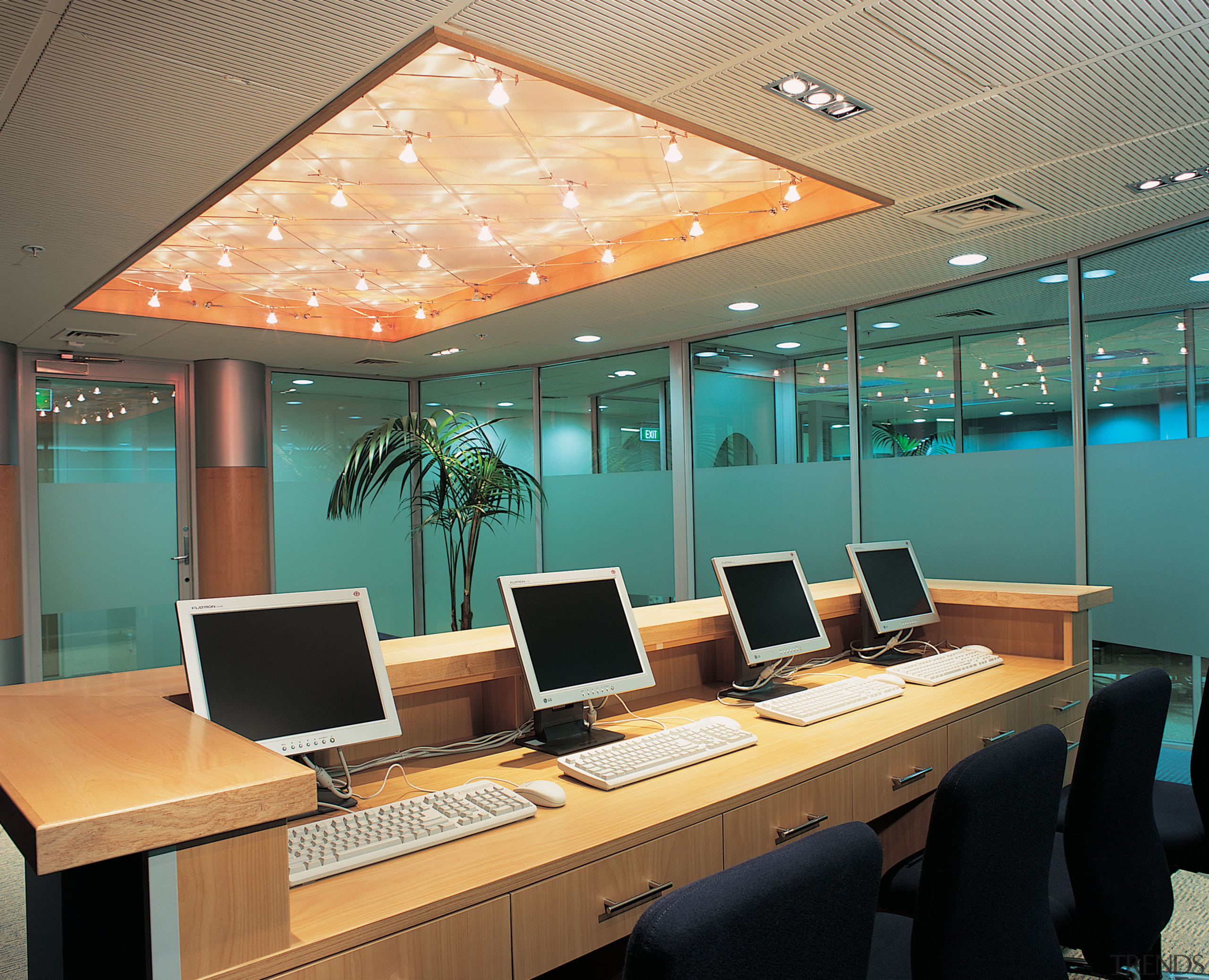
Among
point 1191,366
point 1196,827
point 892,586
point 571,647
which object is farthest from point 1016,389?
point 571,647

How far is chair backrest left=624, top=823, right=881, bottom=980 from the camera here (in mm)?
848

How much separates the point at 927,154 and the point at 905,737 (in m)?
1.98

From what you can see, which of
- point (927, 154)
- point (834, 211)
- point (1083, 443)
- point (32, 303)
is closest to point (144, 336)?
point (32, 303)

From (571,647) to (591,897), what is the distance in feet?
2.59

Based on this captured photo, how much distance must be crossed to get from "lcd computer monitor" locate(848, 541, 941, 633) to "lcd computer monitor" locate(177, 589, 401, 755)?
2.01 m

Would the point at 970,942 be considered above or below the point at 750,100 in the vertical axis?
below

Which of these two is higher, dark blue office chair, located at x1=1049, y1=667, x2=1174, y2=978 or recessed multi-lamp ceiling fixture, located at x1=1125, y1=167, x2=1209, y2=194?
recessed multi-lamp ceiling fixture, located at x1=1125, y1=167, x2=1209, y2=194

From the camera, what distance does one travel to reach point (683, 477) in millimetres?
6426

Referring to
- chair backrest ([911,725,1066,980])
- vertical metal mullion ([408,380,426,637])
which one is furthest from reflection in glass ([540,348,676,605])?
chair backrest ([911,725,1066,980])

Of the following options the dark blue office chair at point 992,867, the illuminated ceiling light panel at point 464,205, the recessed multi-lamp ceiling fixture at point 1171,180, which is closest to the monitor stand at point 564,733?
the dark blue office chair at point 992,867

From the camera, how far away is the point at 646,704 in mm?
2678

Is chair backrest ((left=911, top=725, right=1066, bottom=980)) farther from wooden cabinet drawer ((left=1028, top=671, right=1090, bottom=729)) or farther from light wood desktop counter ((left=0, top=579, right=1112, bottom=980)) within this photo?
wooden cabinet drawer ((left=1028, top=671, right=1090, bottom=729))

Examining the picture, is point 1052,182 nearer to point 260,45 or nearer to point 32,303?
point 260,45

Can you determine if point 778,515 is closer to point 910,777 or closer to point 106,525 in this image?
point 910,777
